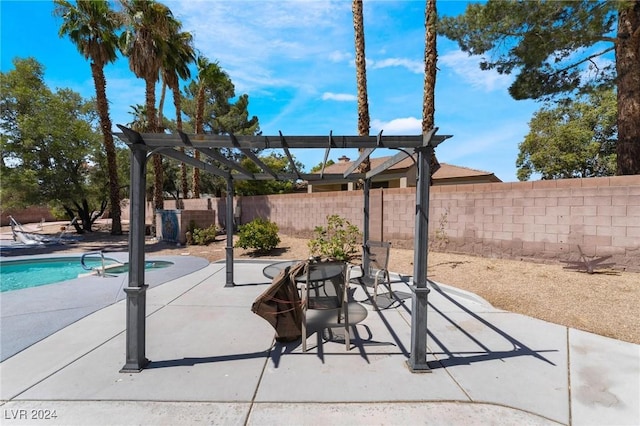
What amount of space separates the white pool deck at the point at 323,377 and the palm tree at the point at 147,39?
13625 millimetres

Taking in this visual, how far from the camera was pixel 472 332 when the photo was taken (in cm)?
424

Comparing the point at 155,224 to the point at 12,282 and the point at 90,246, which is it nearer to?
the point at 90,246

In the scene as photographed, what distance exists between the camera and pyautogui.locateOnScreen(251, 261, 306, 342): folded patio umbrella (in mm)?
3666

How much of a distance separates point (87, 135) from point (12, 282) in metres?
9.64

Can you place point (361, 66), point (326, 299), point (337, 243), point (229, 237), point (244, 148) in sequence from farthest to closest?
point (361, 66), point (337, 243), point (229, 237), point (326, 299), point (244, 148)

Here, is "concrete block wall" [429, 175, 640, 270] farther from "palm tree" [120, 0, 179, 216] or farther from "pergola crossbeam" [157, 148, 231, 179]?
"palm tree" [120, 0, 179, 216]

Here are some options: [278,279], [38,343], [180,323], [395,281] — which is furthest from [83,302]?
[395,281]

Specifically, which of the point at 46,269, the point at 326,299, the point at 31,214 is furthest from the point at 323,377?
the point at 31,214

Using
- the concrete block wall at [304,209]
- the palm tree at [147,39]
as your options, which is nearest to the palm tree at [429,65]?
the concrete block wall at [304,209]

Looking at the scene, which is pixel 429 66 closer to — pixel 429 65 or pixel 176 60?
pixel 429 65

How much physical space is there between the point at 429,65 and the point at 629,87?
5322 mm

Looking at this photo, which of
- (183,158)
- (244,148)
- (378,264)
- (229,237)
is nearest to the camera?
(244,148)

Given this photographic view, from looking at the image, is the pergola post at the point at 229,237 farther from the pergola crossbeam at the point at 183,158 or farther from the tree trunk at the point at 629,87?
the tree trunk at the point at 629,87

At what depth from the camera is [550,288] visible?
592 cm
